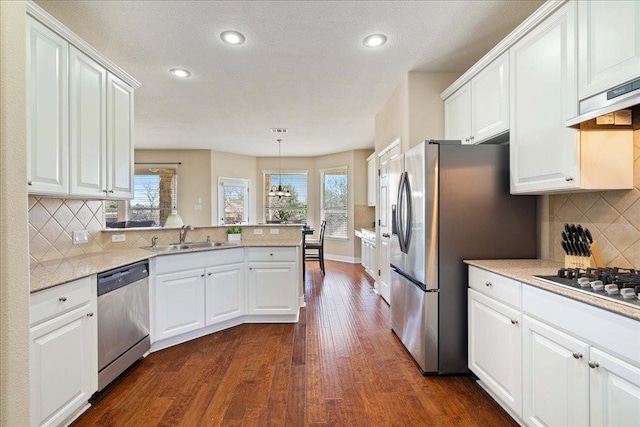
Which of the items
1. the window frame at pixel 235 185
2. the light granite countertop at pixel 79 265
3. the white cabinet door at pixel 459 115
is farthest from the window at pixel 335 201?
the light granite countertop at pixel 79 265

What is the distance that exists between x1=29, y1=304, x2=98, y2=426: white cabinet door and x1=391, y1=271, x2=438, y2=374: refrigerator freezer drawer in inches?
88.8

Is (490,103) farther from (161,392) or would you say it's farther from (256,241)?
(161,392)

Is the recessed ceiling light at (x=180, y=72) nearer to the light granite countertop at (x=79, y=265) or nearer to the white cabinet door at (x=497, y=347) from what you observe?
the light granite countertop at (x=79, y=265)

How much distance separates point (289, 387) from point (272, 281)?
130 cm

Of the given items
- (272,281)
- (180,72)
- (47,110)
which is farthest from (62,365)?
(180,72)

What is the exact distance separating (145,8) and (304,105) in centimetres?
225

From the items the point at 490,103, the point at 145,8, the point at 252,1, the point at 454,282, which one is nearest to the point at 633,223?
the point at 454,282

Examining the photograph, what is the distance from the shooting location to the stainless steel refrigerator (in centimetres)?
228

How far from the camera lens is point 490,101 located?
2.38m

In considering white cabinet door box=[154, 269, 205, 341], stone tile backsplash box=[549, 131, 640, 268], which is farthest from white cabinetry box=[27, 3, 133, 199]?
stone tile backsplash box=[549, 131, 640, 268]

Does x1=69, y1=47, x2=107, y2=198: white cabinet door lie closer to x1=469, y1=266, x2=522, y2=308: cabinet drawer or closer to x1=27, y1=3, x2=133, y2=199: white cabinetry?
x1=27, y1=3, x2=133, y2=199: white cabinetry

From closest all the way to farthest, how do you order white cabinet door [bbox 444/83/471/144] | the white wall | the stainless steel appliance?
the white wall < the stainless steel appliance < white cabinet door [bbox 444/83/471/144]

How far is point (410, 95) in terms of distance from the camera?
317 centimetres

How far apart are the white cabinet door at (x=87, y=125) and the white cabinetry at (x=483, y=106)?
9.83 ft
